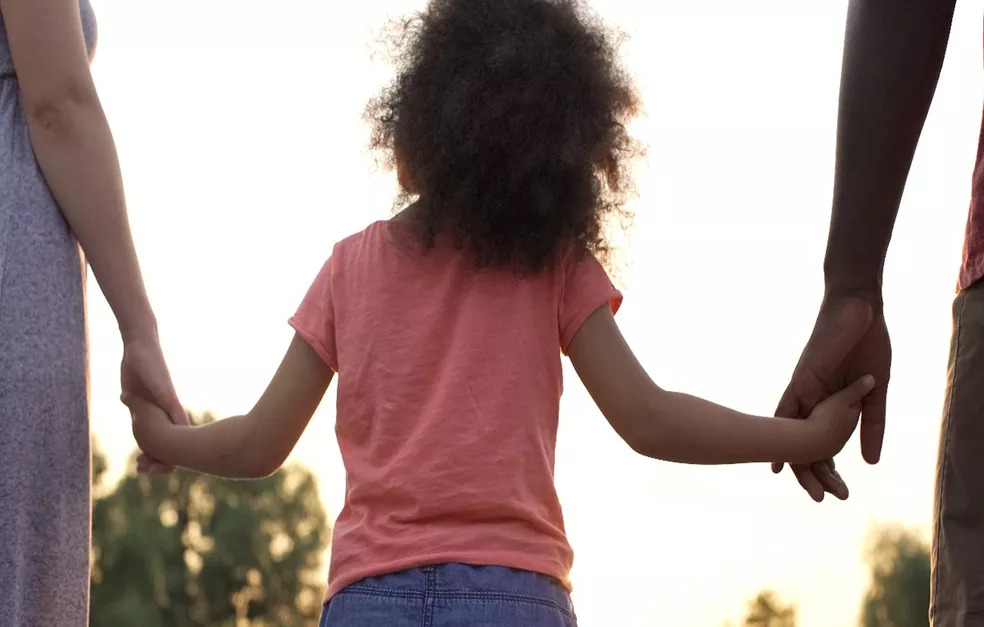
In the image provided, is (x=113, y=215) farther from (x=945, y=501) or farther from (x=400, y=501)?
(x=945, y=501)

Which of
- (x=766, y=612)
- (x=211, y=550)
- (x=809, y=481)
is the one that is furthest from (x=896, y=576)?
(x=809, y=481)

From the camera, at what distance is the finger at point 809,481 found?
9.70ft

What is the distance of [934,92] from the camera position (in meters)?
2.77

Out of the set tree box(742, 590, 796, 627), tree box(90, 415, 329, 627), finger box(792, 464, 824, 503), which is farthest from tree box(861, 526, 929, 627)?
finger box(792, 464, 824, 503)

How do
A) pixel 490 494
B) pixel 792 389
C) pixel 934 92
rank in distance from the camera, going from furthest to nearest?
pixel 792 389 < pixel 934 92 < pixel 490 494

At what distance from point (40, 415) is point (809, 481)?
152 centimetres

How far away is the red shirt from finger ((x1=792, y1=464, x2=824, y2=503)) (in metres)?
0.72

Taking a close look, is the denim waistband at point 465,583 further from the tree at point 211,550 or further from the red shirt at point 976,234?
the tree at point 211,550

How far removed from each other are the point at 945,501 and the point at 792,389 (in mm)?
658

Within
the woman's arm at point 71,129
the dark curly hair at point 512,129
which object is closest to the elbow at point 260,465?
the woman's arm at point 71,129

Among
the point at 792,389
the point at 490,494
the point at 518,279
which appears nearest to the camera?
the point at 490,494

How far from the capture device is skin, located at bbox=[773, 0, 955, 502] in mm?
2732

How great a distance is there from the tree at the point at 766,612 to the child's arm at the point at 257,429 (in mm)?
40391

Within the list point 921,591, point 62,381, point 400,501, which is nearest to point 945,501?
point 400,501
